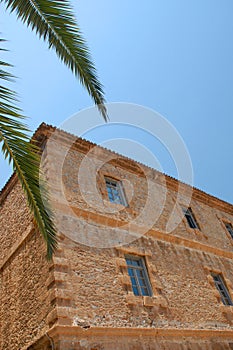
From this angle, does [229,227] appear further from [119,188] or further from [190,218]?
[119,188]

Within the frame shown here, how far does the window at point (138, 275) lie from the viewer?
25.7 ft

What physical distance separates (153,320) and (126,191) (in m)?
4.35

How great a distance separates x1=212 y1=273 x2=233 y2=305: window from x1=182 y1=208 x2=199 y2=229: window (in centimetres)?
221

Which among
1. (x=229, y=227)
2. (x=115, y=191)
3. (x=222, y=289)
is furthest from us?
(x=229, y=227)

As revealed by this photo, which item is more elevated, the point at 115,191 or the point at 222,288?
the point at 115,191

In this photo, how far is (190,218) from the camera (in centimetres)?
1254

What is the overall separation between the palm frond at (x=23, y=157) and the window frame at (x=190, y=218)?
8760 millimetres

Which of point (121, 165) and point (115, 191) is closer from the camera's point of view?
point (115, 191)

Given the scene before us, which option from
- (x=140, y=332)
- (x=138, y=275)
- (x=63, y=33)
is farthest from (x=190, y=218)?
(x=63, y=33)

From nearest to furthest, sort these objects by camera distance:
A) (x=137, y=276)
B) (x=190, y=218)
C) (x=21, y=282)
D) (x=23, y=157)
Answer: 1. (x=23, y=157)
2. (x=21, y=282)
3. (x=137, y=276)
4. (x=190, y=218)

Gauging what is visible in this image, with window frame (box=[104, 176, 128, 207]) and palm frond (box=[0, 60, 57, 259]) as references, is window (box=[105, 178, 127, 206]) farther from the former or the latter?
palm frond (box=[0, 60, 57, 259])

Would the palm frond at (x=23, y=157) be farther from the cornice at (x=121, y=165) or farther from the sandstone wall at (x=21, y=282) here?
the cornice at (x=121, y=165)

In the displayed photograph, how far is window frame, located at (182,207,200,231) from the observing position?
12.2 m

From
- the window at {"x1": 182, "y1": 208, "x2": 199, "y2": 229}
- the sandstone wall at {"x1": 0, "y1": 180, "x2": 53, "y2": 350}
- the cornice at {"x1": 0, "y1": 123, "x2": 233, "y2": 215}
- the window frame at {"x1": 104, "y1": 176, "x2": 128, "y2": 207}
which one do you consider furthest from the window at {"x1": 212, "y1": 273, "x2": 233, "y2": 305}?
the sandstone wall at {"x1": 0, "y1": 180, "x2": 53, "y2": 350}
